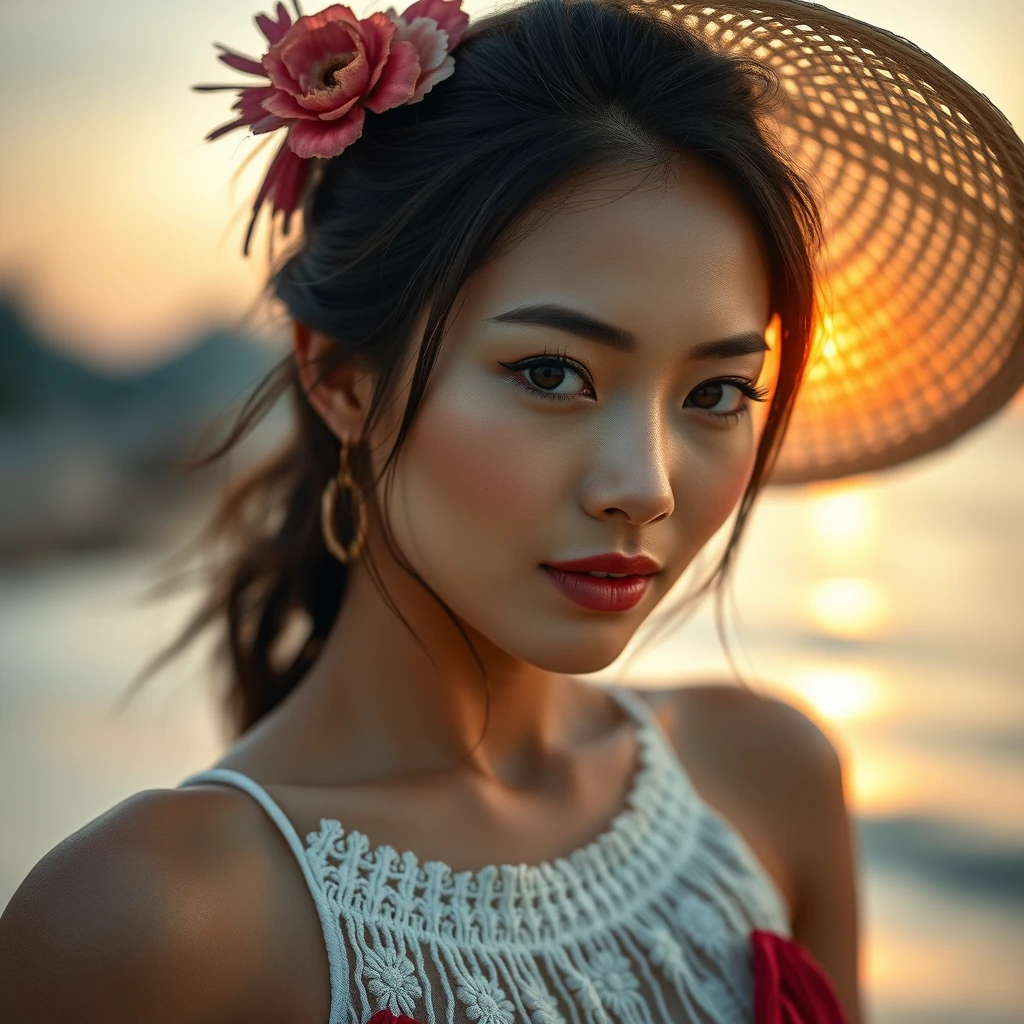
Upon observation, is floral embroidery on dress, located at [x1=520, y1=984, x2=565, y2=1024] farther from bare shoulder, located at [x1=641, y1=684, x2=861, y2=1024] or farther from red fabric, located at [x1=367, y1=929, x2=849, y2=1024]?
bare shoulder, located at [x1=641, y1=684, x2=861, y2=1024]

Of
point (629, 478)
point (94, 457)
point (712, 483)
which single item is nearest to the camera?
point (629, 478)

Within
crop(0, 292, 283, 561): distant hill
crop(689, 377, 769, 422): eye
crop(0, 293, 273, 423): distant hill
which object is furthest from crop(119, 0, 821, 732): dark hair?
crop(0, 293, 273, 423): distant hill

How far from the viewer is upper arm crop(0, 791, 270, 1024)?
1139 millimetres

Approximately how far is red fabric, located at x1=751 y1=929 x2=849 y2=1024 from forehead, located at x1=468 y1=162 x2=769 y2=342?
70cm

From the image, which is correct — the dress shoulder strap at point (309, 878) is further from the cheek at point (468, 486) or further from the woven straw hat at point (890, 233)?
the woven straw hat at point (890, 233)

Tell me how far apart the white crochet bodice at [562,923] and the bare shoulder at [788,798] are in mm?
70

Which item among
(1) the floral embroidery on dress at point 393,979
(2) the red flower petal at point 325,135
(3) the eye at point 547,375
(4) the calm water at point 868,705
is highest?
(2) the red flower petal at point 325,135

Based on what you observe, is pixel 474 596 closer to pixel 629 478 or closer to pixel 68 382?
pixel 629 478

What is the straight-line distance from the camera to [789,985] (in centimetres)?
153

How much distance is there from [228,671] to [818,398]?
2.83ft

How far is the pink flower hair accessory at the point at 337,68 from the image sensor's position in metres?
1.42

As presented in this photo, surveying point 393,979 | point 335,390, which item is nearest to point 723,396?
point 335,390

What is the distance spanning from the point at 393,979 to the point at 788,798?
659mm

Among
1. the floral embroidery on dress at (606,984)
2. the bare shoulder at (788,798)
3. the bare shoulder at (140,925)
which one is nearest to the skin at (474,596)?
the bare shoulder at (140,925)
